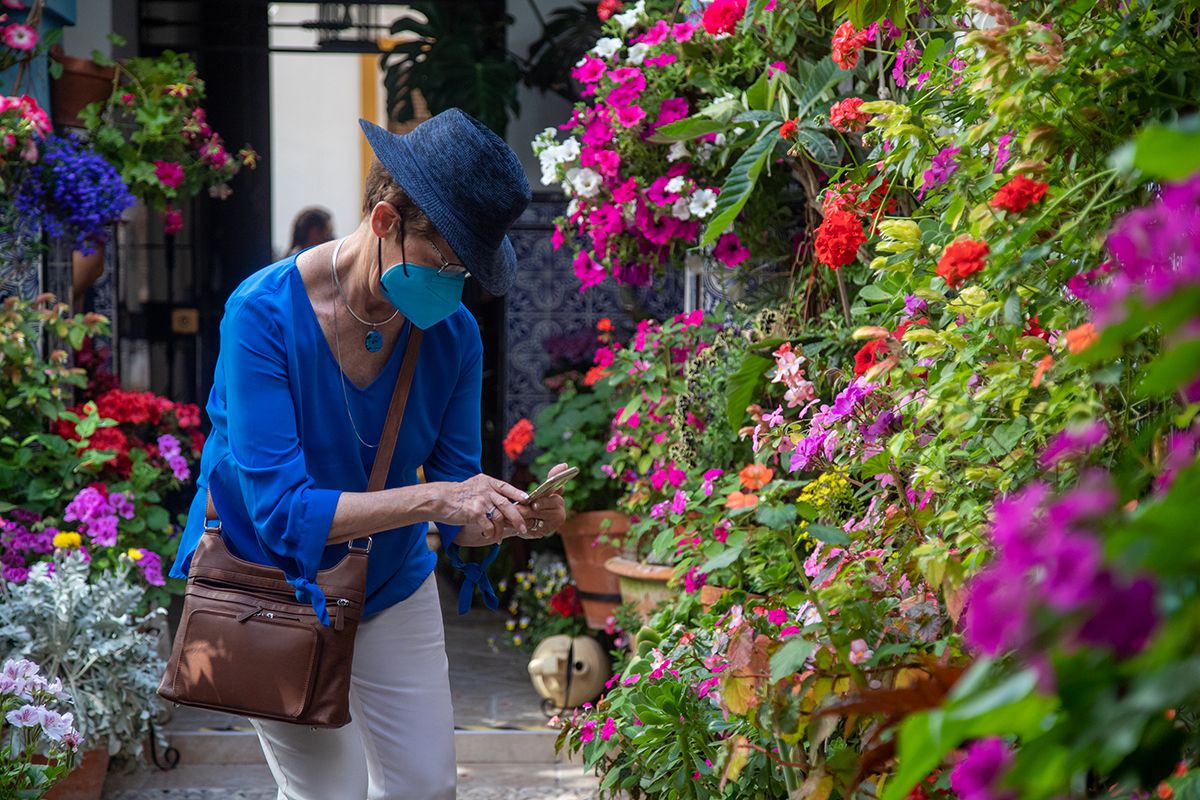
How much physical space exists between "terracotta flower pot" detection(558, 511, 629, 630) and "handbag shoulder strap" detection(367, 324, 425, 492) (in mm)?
2257

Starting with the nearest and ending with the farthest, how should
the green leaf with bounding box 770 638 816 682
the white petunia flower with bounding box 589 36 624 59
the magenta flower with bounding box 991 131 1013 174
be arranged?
1. the green leaf with bounding box 770 638 816 682
2. the magenta flower with bounding box 991 131 1013 174
3. the white petunia flower with bounding box 589 36 624 59

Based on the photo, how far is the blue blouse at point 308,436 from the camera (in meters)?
2.19

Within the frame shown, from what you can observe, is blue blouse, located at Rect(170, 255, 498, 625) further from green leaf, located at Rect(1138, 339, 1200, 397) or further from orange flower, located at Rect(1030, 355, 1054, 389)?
green leaf, located at Rect(1138, 339, 1200, 397)

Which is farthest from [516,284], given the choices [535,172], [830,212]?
[830,212]

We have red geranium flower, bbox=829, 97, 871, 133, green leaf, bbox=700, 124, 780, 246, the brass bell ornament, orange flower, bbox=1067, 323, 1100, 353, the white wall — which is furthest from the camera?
the white wall

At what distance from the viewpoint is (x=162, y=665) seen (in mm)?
3934

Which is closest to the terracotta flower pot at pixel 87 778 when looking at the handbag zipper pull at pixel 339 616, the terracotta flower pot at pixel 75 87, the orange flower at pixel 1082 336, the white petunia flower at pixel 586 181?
the handbag zipper pull at pixel 339 616

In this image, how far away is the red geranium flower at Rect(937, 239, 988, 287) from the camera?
1.65m

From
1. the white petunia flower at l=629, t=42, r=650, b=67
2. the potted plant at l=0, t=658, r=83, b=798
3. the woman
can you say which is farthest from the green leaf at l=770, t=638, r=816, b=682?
the white petunia flower at l=629, t=42, r=650, b=67

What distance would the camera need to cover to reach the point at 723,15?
3273 mm

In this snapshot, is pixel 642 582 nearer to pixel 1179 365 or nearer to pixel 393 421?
pixel 393 421

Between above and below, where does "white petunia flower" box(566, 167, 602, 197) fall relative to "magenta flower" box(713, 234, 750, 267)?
above

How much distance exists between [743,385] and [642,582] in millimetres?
1132

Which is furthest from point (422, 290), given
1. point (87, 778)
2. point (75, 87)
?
point (75, 87)
